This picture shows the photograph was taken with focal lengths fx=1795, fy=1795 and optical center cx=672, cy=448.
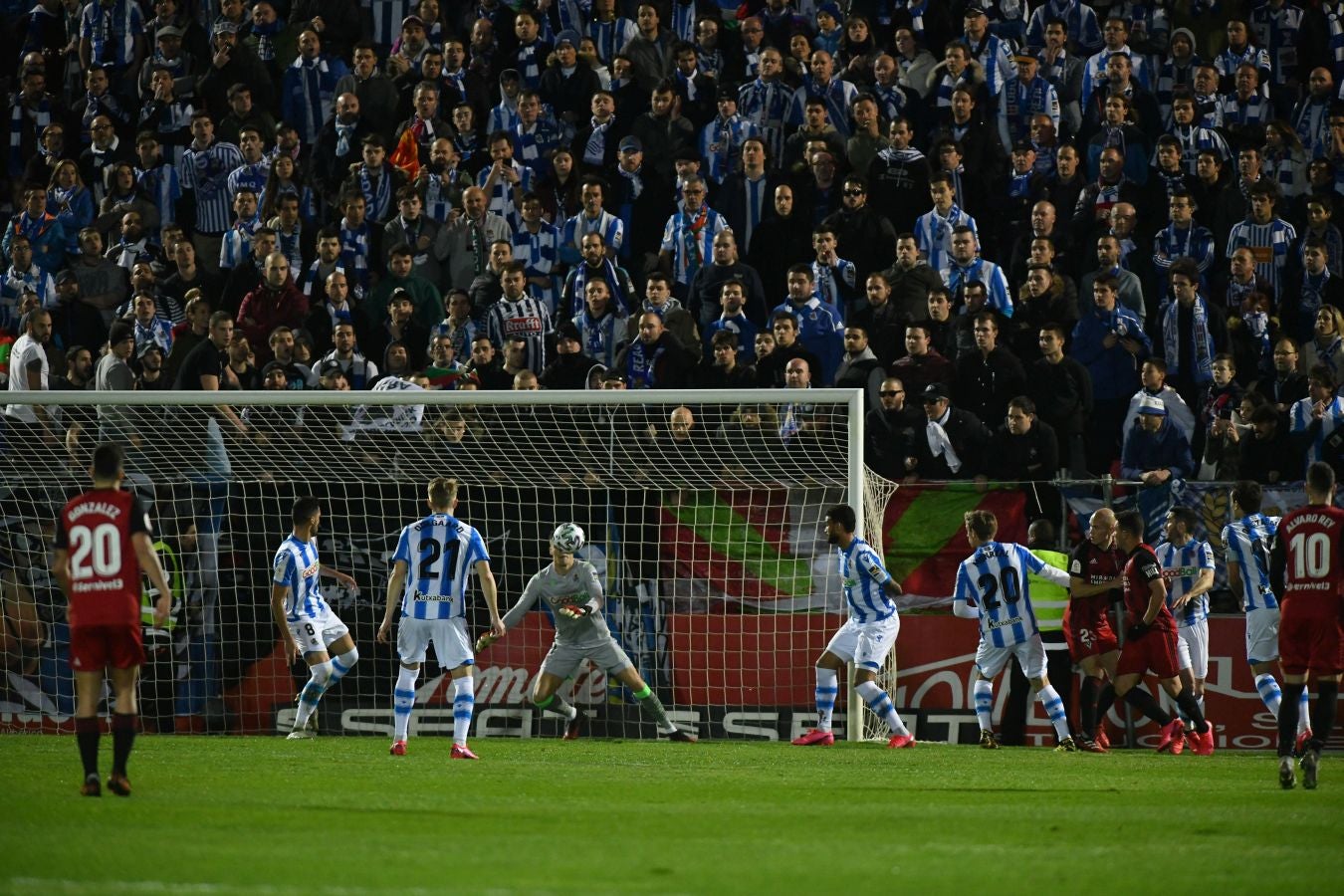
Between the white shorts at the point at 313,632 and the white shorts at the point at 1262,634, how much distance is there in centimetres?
777

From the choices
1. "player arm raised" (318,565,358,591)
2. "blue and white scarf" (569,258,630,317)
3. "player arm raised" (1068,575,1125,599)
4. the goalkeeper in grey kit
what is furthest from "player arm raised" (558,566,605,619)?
"player arm raised" (1068,575,1125,599)

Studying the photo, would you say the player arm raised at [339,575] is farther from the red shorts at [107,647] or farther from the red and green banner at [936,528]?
the red shorts at [107,647]

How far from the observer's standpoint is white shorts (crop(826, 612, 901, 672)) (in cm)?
1494

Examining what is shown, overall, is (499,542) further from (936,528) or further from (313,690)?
(936,528)

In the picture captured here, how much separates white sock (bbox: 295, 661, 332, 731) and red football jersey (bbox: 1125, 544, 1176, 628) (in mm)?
6812

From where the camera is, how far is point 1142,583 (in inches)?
588

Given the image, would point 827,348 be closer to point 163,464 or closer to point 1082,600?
point 1082,600

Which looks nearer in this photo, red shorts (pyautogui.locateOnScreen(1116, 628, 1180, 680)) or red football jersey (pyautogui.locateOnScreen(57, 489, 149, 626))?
red football jersey (pyautogui.locateOnScreen(57, 489, 149, 626))

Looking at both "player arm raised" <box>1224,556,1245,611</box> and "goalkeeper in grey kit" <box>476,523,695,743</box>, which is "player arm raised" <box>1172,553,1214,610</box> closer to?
"player arm raised" <box>1224,556,1245,611</box>

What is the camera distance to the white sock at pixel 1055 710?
14797 millimetres

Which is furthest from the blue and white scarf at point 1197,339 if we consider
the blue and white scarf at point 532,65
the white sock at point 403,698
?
the blue and white scarf at point 532,65

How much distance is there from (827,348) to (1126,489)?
3263 mm

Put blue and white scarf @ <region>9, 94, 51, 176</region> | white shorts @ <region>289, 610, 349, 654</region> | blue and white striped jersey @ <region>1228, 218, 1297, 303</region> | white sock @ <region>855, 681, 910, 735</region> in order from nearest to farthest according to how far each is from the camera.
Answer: white sock @ <region>855, 681, 910, 735</region>, white shorts @ <region>289, 610, 349, 654</region>, blue and white striped jersey @ <region>1228, 218, 1297, 303</region>, blue and white scarf @ <region>9, 94, 51, 176</region>

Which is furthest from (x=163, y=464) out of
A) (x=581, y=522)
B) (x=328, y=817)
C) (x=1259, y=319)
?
(x=1259, y=319)
